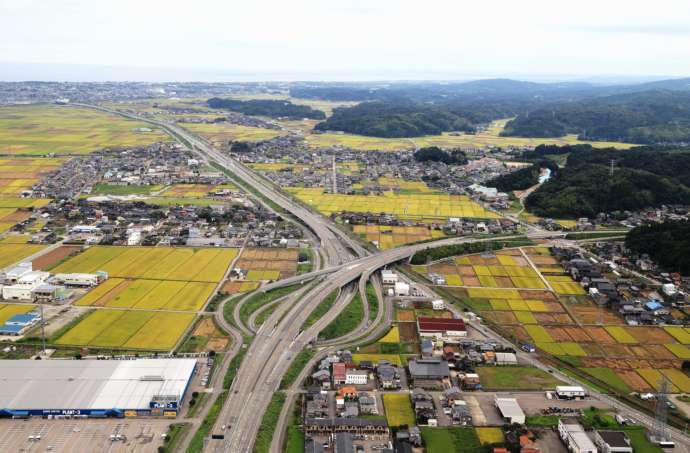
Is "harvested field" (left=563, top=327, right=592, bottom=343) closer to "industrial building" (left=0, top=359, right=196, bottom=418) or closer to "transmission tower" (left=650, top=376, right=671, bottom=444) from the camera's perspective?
"transmission tower" (left=650, top=376, right=671, bottom=444)

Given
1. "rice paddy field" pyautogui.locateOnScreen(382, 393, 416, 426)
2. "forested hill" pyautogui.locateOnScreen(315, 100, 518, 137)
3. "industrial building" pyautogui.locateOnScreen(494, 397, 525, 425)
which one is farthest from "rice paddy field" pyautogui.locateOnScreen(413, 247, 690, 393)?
"forested hill" pyautogui.locateOnScreen(315, 100, 518, 137)

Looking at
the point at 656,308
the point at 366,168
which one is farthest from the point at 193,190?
the point at 656,308

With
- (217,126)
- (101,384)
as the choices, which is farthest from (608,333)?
(217,126)

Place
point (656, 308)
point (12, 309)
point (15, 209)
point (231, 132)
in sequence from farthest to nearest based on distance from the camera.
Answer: point (231, 132) → point (15, 209) → point (656, 308) → point (12, 309)

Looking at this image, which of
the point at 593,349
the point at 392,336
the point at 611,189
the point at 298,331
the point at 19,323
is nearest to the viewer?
the point at 593,349

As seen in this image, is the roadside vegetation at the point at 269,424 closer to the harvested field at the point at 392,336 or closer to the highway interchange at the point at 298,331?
the highway interchange at the point at 298,331

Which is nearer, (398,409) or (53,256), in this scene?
(398,409)

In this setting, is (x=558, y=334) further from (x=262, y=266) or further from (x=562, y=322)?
(x=262, y=266)
